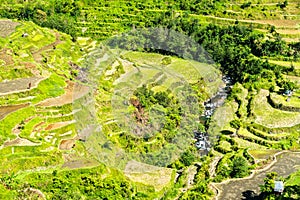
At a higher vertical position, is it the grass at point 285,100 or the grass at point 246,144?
the grass at point 285,100

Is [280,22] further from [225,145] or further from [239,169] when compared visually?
[239,169]

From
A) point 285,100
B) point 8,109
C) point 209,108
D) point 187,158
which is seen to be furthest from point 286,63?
point 8,109

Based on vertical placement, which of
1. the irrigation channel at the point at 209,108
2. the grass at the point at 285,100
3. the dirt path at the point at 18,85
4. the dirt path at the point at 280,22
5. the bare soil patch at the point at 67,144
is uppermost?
the dirt path at the point at 280,22

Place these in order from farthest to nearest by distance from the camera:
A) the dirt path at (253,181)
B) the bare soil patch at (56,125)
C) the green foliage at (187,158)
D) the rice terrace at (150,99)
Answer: the green foliage at (187,158) < the bare soil patch at (56,125) < the rice terrace at (150,99) < the dirt path at (253,181)

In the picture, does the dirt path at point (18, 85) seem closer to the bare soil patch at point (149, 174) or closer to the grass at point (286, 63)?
the bare soil patch at point (149, 174)

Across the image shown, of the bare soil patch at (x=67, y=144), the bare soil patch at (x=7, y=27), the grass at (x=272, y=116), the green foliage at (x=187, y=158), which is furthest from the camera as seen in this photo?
the bare soil patch at (x=7, y=27)

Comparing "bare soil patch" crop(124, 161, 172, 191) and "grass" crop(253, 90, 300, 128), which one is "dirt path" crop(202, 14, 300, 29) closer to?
"grass" crop(253, 90, 300, 128)

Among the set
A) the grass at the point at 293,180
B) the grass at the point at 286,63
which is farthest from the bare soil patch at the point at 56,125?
the grass at the point at 286,63
